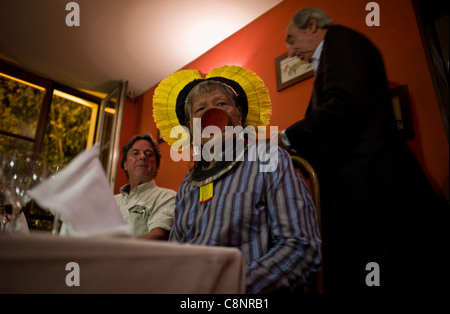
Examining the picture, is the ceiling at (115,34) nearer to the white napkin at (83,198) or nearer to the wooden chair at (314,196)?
the wooden chair at (314,196)

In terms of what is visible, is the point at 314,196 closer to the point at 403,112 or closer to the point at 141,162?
the point at 403,112

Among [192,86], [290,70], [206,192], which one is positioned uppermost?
[290,70]

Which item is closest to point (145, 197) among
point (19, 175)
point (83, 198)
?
point (19, 175)

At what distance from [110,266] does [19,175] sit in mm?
438

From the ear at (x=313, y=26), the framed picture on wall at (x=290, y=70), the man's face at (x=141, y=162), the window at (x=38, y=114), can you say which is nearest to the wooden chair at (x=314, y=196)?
the ear at (x=313, y=26)

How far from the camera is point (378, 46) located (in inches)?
64.4

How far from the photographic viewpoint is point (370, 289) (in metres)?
0.90

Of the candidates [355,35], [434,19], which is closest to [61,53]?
[355,35]

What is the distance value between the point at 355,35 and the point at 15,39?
10.6 feet

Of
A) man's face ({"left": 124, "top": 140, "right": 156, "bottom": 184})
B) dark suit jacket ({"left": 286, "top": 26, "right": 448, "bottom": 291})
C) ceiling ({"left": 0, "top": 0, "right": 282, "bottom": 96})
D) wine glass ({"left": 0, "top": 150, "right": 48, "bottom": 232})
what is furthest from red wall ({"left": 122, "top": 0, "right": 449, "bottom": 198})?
wine glass ({"left": 0, "top": 150, "right": 48, "bottom": 232})

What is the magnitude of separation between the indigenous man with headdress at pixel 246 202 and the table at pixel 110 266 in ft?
0.64

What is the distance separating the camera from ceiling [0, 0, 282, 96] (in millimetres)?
2480

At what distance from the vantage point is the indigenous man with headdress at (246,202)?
2.40 ft

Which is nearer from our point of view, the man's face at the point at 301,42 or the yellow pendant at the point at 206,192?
the yellow pendant at the point at 206,192
